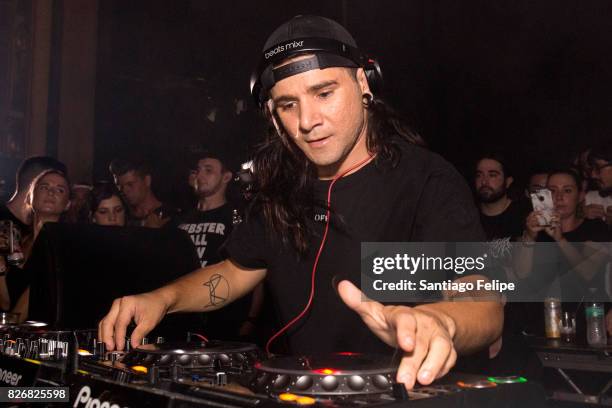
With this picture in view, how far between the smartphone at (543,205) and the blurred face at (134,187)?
286 centimetres

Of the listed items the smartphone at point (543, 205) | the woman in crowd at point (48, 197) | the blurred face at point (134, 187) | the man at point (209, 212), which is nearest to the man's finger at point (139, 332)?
the woman in crowd at point (48, 197)

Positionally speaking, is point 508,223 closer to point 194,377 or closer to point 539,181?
point 539,181

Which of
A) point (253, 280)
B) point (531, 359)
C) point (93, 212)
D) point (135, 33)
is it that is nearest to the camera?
point (253, 280)

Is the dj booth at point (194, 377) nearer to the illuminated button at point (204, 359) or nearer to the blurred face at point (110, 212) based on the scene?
the illuminated button at point (204, 359)

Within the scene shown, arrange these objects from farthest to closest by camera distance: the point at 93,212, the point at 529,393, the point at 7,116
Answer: the point at 7,116 < the point at 93,212 < the point at 529,393

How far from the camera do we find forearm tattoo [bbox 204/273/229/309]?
179 cm

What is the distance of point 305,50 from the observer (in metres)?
1.51

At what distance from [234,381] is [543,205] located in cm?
363

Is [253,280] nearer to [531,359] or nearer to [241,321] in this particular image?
[241,321]

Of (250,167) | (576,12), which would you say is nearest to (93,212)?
(250,167)

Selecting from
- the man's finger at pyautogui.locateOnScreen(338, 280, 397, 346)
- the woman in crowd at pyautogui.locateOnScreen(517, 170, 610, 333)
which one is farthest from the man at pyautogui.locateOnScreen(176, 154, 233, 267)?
the man's finger at pyautogui.locateOnScreen(338, 280, 397, 346)

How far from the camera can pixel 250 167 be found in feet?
6.81

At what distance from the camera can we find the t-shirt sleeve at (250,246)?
182 centimetres

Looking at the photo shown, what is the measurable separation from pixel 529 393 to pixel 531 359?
114 inches
